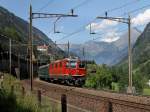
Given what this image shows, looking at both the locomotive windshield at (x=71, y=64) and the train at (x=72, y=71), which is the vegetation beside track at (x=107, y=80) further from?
the locomotive windshield at (x=71, y=64)

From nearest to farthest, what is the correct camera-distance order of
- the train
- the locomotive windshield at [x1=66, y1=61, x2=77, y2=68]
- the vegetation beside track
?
the train, the locomotive windshield at [x1=66, y1=61, x2=77, y2=68], the vegetation beside track

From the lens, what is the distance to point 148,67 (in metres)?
151

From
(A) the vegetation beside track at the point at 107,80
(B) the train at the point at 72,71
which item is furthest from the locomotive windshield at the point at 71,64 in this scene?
A: (A) the vegetation beside track at the point at 107,80

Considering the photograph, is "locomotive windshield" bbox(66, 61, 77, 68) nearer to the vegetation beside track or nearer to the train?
the train

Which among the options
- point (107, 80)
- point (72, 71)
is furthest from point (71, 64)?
point (107, 80)

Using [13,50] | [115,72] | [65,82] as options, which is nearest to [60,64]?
[65,82]

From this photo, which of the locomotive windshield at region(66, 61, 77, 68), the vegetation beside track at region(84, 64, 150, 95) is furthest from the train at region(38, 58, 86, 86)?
the vegetation beside track at region(84, 64, 150, 95)

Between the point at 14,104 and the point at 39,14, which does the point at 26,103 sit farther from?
the point at 39,14

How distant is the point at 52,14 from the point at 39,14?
1.44 m

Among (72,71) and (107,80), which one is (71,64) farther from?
(107,80)

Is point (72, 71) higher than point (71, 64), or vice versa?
point (71, 64)

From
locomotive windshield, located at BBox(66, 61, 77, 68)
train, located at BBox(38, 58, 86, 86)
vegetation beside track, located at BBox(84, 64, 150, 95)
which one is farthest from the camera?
vegetation beside track, located at BBox(84, 64, 150, 95)

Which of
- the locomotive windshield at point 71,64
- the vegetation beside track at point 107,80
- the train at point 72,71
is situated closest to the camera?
the train at point 72,71

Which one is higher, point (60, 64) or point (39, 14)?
point (39, 14)
